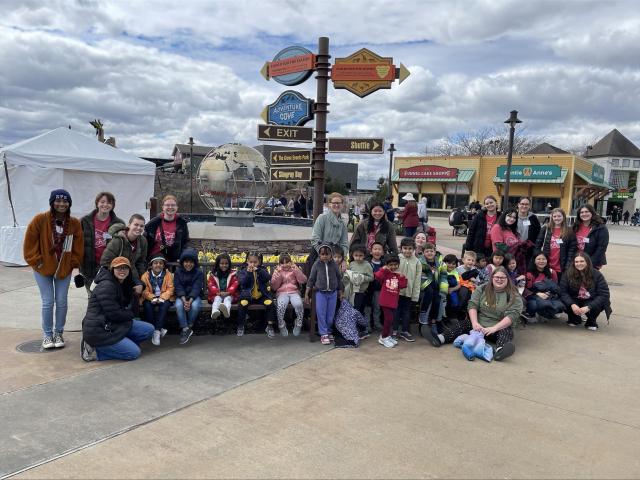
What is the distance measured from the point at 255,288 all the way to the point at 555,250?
169 inches

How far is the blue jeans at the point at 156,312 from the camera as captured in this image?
16.7ft

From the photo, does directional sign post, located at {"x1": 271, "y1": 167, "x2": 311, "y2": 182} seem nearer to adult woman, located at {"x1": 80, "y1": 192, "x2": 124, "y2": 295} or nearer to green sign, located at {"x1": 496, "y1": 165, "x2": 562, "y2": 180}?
adult woman, located at {"x1": 80, "y1": 192, "x2": 124, "y2": 295}

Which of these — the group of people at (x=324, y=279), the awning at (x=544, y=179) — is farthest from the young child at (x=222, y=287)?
the awning at (x=544, y=179)

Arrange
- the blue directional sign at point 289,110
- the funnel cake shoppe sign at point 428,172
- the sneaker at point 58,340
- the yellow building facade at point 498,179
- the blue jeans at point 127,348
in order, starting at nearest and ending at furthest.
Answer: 1. the blue jeans at point 127,348
2. the sneaker at point 58,340
3. the blue directional sign at point 289,110
4. the yellow building facade at point 498,179
5. the funnel cake shoppe sign at point 428,172

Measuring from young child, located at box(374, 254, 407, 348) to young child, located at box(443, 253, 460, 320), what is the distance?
825mm

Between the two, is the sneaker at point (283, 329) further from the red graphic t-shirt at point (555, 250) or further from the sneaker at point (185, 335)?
the red graphic t-shirt at point (555, 250)

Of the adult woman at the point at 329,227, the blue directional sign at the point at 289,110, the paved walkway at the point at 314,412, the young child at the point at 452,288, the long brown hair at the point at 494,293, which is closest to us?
the paved walkway at the point at 314,412

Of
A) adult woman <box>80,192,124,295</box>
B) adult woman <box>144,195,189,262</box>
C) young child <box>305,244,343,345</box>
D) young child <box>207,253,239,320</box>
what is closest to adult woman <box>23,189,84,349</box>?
adult woman <box>80,192,124,295</box>

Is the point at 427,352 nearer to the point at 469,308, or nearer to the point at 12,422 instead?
the point at 469,308

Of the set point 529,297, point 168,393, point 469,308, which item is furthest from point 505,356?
point 168,393

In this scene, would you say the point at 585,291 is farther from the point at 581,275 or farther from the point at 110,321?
the point at 110,321

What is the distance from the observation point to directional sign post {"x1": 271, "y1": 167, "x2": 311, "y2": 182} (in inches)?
320

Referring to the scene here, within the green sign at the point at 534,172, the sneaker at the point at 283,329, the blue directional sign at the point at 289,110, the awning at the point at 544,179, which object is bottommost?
the sneaker at the point at 283,329

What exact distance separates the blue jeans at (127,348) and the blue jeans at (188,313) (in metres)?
0.41
